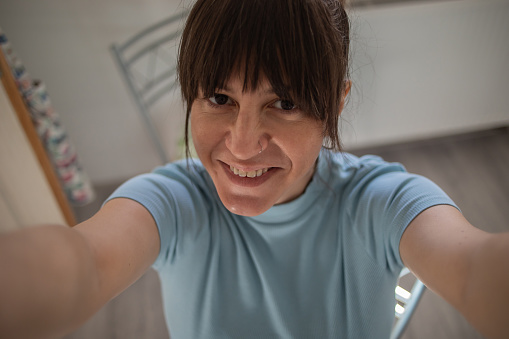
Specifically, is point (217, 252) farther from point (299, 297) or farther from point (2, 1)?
point (2, 1)

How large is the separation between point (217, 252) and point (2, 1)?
5.79 ft

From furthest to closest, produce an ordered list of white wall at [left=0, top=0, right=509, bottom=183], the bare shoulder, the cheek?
white wall at [left=0, top=0, right=509, bottom=183]
the cheek
the bare shoulder

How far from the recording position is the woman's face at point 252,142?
1.99 feet

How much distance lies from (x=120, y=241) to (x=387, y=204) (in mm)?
390

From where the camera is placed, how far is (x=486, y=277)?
0.45m

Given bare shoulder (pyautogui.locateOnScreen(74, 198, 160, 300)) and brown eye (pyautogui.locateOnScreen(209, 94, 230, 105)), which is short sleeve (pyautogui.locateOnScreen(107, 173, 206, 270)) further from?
brown eye (pyautogui.locateOnScreen(209, 94, 230, 105))

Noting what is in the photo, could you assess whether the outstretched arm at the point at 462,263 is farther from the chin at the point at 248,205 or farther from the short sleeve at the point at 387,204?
the chin at the point at 248,205

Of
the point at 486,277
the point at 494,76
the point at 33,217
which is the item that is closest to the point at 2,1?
the point at 33,217

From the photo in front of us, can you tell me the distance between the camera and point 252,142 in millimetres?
613

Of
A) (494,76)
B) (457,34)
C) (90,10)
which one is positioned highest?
(90,10)

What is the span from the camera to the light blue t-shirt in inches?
28.5

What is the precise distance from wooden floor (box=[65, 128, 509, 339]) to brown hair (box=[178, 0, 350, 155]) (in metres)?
1.34

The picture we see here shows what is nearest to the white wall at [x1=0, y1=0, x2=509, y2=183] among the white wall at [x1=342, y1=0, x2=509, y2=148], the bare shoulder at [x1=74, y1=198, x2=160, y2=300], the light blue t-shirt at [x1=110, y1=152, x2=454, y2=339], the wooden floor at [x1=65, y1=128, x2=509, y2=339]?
the white wall at [x1=342, y1=0, x2=509, y2=148]

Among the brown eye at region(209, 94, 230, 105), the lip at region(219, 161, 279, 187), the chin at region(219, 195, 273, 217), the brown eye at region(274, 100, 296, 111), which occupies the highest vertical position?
the brown eye at region(209, 94, 230, 105)
